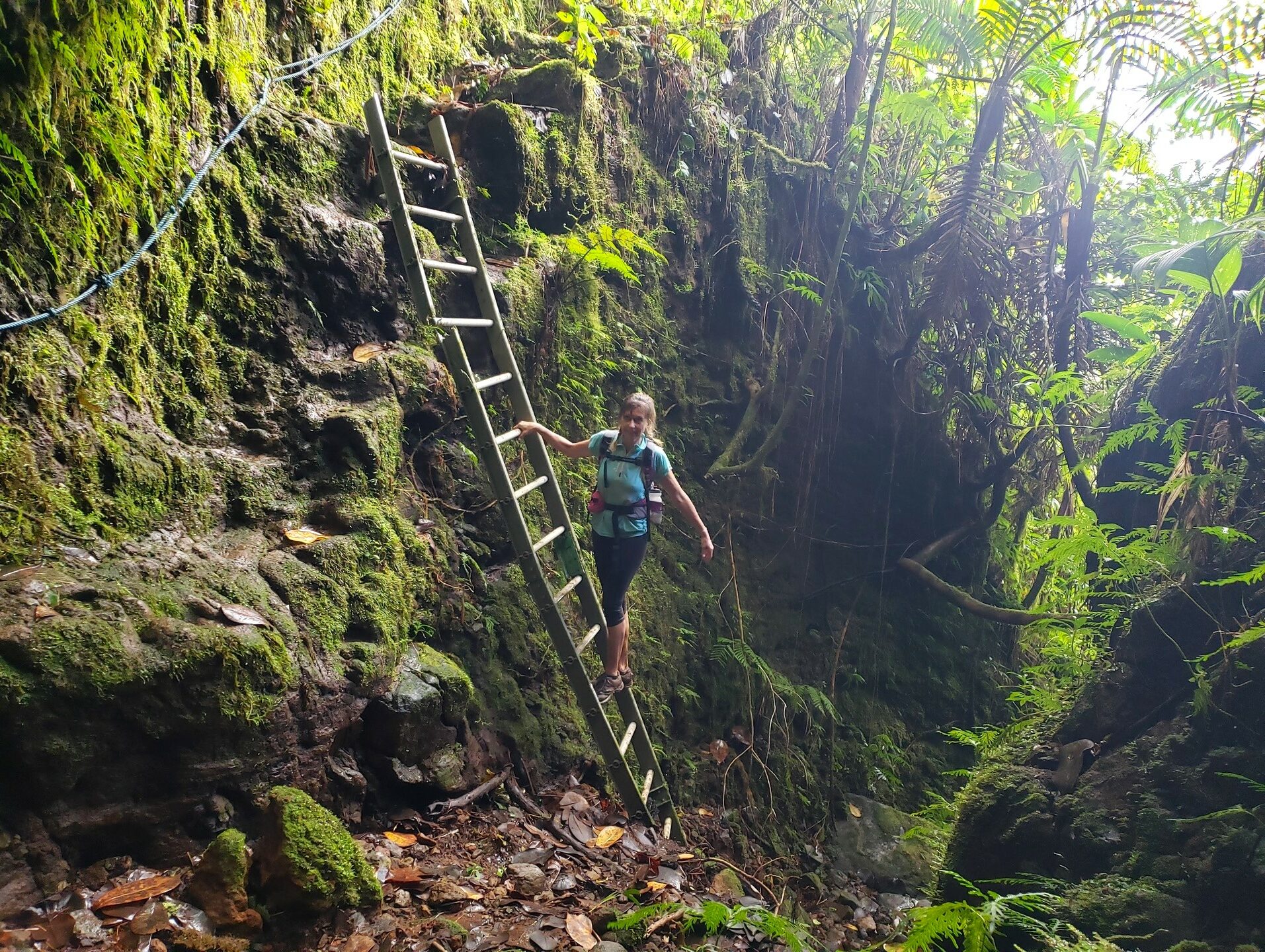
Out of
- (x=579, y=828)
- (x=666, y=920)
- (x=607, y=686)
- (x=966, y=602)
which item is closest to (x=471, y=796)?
(x=579, y=828)

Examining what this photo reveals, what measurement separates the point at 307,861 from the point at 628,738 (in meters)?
2.41

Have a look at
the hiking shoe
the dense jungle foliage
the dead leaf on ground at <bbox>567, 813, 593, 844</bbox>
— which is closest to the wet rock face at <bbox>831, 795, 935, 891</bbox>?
the dense jungle foliage

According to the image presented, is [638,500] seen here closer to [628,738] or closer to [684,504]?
[684,504]

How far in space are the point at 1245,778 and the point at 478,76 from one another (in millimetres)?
6230

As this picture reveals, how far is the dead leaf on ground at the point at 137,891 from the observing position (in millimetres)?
2199

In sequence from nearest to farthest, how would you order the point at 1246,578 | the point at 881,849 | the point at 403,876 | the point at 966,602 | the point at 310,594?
the point at 403,876 < the point at 310,594 < the point at 1246,578 < the point at 881,849 < the point at 966,602

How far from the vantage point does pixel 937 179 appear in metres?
8.76

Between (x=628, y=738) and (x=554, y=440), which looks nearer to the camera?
(x=554, y=440)

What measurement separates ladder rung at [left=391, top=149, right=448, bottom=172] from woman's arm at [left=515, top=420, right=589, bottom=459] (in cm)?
155

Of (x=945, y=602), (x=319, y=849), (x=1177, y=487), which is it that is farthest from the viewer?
(x=945, y=602)

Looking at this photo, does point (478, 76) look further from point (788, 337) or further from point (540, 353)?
point (788, 337)

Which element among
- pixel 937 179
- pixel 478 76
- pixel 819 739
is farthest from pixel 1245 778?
pixel 937 179

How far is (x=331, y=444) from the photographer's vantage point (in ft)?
12.1

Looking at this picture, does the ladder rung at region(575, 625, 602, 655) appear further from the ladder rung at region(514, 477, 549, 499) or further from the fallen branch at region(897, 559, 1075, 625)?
the fallen branch at region(897, 559, 1075, 625)
